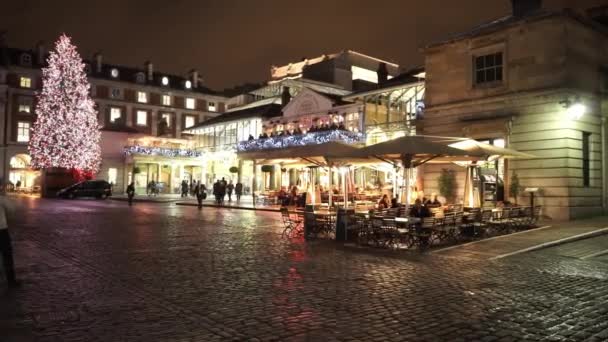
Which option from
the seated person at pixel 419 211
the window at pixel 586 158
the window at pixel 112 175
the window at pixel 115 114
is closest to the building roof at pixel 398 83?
the window at pixel 586 158

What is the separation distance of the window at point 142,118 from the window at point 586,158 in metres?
58.5

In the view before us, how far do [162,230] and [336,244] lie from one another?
20.7ft

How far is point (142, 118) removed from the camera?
6888cm

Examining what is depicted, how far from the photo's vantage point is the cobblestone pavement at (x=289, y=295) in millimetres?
5918

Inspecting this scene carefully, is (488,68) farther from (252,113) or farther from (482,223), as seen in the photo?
(252,113)

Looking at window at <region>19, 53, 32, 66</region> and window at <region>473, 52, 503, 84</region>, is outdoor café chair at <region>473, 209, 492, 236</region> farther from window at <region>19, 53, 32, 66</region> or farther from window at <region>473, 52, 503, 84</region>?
window at <region>19, 53, 32, 66</region>

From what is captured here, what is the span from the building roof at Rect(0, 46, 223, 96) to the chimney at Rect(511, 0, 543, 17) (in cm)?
5563

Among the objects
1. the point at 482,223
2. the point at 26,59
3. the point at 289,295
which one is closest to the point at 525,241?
the point at 482,223

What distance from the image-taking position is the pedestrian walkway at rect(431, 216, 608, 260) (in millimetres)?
12109

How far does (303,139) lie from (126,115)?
40105 mm

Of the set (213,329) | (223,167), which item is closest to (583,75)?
(213,329)

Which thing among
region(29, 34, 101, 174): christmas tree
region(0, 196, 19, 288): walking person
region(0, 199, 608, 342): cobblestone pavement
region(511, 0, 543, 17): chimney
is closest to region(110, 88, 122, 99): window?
region(29, 34, 101, 174): christmas tree

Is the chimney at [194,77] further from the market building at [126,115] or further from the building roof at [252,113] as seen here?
the building roof at [252,113]

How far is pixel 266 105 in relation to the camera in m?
45.4
